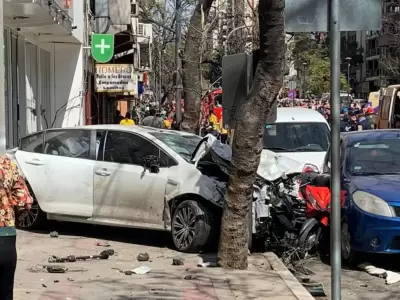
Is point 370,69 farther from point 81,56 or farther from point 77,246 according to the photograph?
point 77,246

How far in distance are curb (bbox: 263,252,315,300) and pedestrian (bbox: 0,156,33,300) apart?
316 centimetres

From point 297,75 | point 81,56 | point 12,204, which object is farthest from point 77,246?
point 297,75

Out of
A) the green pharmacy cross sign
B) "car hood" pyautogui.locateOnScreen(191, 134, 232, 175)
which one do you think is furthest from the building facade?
"car hood" pyautogui.locateOnScreen(191, 134, 232, 175)

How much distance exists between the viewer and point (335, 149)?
15.8 ft

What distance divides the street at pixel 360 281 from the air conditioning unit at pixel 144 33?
26.2m

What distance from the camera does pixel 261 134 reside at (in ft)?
26.9

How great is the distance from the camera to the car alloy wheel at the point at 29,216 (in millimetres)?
11148

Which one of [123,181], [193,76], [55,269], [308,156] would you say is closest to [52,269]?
[55,269]

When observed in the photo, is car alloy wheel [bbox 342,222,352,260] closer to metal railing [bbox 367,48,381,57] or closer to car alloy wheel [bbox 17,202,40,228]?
car alloy wheel [bbox 17,202,40,228]

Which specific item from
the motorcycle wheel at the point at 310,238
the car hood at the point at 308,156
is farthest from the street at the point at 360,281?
the car hood at the point at 308,156

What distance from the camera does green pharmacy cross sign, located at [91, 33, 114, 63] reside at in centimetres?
2053

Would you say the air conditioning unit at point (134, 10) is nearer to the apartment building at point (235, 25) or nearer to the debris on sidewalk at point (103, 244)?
the apartment building at point (235, 25)

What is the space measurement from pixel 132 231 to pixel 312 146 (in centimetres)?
503

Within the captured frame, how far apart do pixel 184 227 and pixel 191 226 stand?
0.15 m
